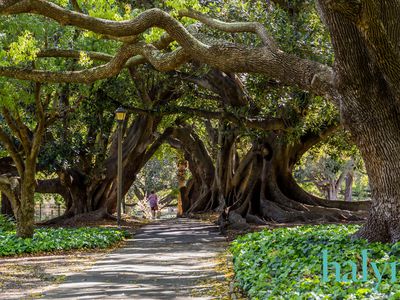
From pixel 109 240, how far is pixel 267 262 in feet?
26.3

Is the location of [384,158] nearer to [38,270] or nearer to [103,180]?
[38,270]

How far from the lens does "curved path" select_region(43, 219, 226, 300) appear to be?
8.57m

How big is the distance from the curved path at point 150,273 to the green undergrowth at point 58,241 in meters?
0.76

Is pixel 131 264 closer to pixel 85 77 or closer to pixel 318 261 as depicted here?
pixel 85 77

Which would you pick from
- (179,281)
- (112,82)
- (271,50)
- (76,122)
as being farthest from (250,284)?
(76,122)

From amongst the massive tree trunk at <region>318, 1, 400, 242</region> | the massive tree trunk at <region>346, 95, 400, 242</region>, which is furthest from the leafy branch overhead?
the massive tree trunk at <region>346, 95, 400, 242</region>

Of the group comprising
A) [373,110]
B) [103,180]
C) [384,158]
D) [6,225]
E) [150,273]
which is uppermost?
[373,110]

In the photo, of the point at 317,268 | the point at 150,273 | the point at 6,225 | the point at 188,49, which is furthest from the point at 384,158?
the point at 6,225

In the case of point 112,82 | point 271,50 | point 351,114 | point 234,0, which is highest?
point 234,0

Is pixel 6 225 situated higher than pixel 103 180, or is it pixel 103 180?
pixel 103 180

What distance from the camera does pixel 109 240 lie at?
16.5 metres

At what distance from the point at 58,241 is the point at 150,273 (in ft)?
19.1

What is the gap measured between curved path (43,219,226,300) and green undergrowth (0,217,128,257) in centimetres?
76

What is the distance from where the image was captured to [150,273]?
10594 mm
